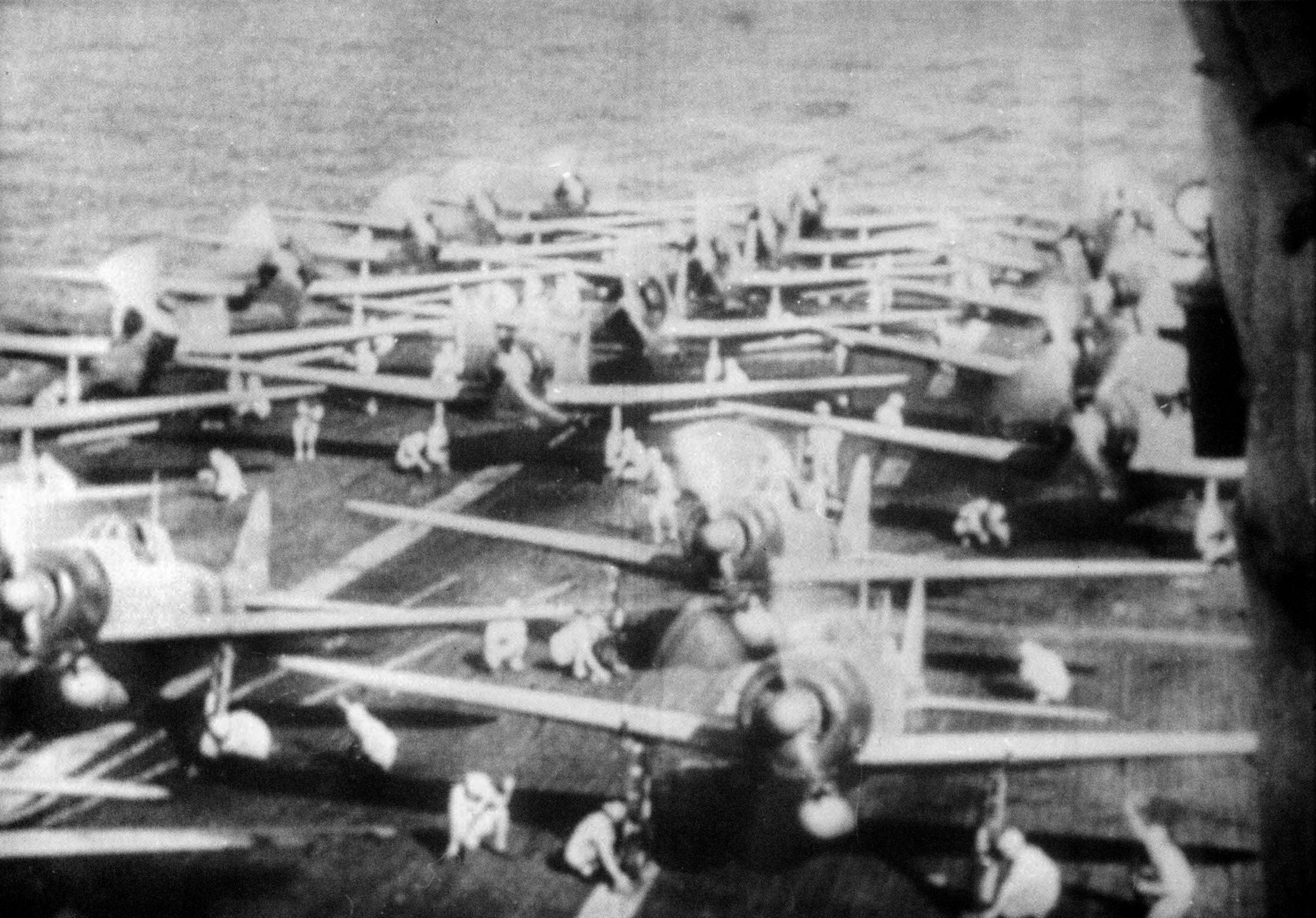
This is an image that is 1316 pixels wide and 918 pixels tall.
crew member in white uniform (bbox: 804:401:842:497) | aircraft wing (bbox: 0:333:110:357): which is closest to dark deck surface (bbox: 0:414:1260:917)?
crew member in white uniform (bbox: 804:401:842:497)

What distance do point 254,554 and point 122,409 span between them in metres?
2.75

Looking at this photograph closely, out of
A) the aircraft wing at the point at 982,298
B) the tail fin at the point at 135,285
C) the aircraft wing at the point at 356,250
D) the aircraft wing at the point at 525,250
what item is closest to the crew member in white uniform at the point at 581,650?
the aircraft wing at the point at 982,298

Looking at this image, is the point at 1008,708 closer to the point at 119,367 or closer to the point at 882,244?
the point at 882,244

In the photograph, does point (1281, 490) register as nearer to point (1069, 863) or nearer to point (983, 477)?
point (1069, 863)

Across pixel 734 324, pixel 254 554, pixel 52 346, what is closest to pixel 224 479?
pixel 254 554

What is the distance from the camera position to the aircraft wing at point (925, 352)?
6.87 metres

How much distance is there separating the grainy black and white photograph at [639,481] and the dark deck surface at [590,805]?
0.08 feet

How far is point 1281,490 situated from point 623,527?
5.48 metres

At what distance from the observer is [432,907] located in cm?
514

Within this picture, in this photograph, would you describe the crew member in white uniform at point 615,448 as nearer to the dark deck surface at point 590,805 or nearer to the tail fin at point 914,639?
the dark deck surface at point 590,805

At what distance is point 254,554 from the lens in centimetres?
710

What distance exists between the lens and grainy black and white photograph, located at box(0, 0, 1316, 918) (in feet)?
16.8

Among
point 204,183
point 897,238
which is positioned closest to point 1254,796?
point 897,238

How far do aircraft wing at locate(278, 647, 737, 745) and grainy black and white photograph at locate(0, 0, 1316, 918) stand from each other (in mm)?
23
